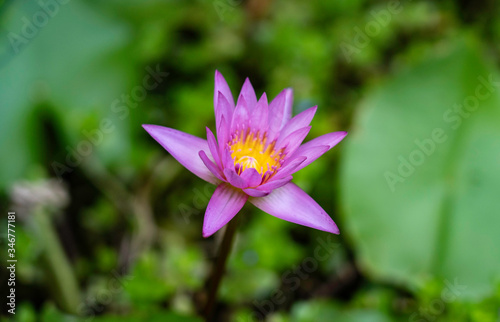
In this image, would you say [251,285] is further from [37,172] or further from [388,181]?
[37,172]

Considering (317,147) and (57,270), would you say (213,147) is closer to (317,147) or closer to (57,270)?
(317,147)

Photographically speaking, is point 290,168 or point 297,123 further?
point 297,123

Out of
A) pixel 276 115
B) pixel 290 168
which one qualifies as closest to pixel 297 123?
pixel 276 115

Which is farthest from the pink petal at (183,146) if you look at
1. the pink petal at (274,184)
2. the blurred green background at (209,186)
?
Answer: the blurred green background at (209,186)

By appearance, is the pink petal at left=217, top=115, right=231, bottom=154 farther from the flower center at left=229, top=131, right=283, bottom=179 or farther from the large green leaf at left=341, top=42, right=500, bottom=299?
the large green leaf at left=341, top=42, right=500, bottom=299

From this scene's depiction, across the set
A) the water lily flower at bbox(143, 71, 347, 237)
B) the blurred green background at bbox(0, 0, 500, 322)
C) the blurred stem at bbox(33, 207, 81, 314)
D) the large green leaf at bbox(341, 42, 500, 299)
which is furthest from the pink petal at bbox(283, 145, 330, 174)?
the blurred stem at bbox(33, 207, 81, 314)
